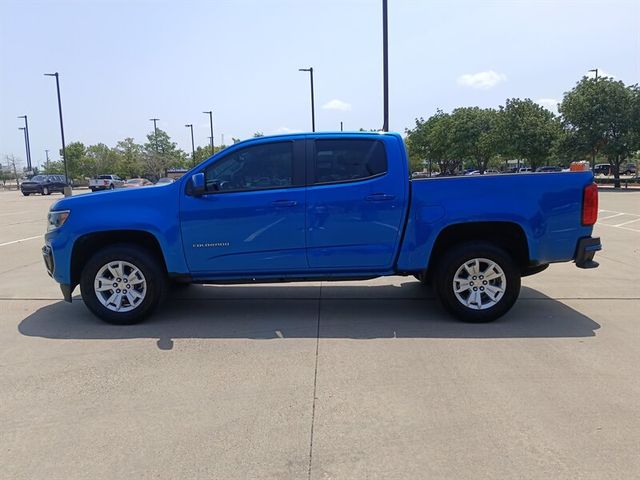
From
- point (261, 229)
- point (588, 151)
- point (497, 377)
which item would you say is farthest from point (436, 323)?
point (588, 151)

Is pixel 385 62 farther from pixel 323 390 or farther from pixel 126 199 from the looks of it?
pixel 323 390

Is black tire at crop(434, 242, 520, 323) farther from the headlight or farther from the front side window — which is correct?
the headlight

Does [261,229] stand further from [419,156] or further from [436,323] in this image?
[419,156]

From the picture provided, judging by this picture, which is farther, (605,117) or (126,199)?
(605,117)

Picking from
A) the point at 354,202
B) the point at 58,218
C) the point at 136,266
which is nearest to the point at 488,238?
the point at 354,202

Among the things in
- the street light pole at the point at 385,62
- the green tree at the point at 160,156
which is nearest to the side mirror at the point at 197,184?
the street light pole at the point at 385,62

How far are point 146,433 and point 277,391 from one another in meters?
0.98

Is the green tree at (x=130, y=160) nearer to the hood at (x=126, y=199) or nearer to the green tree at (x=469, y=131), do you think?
the green tree at (x=469, y=131)

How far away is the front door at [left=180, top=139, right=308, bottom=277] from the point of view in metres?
5.32

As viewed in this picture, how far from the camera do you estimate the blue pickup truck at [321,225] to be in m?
5.28

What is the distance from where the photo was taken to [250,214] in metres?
5.32

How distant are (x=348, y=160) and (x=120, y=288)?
Answer: 2783mm

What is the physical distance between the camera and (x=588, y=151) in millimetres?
33812

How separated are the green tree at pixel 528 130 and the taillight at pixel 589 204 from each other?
1399 inches
